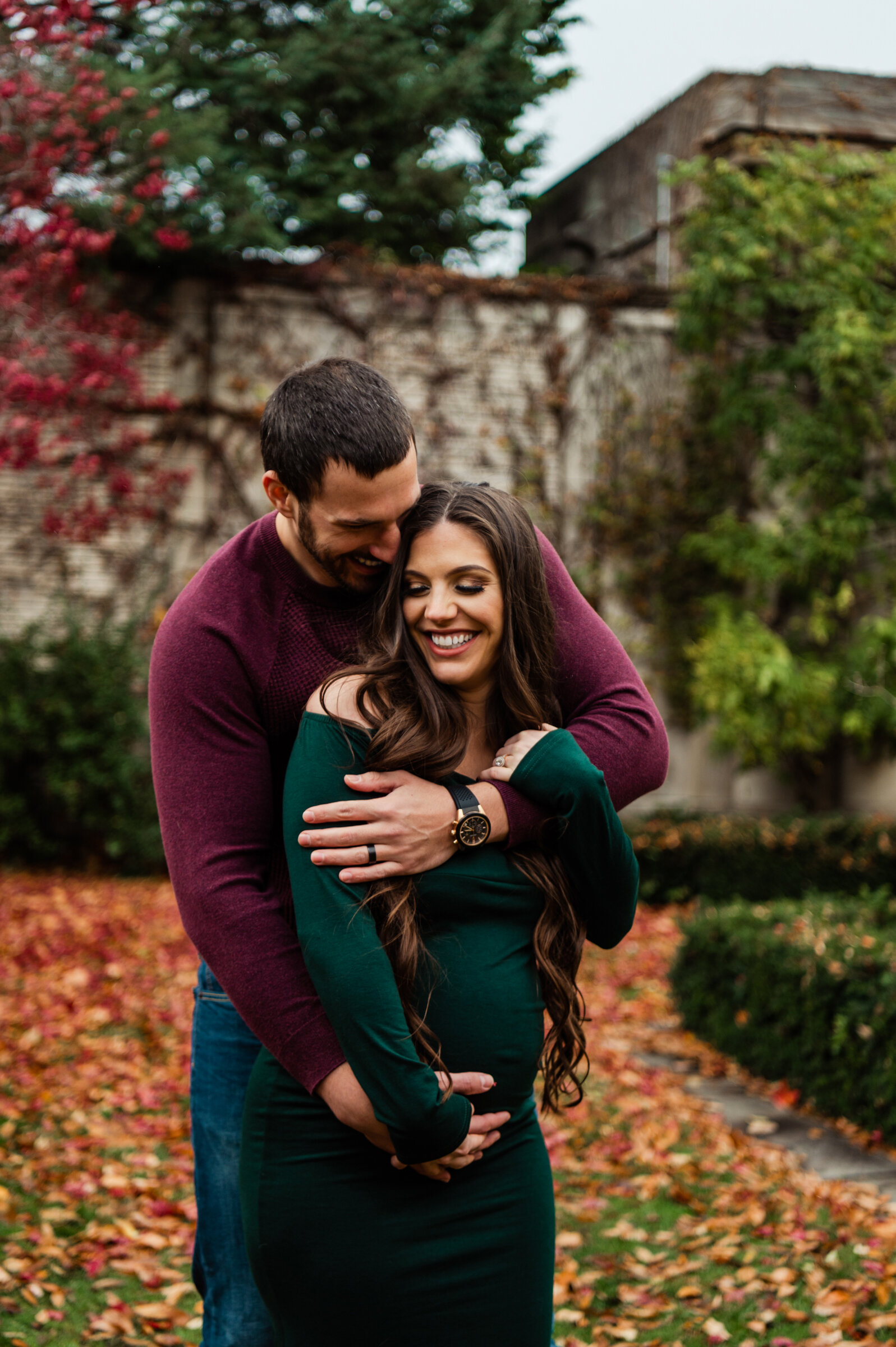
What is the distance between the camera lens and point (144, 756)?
32.3 ft

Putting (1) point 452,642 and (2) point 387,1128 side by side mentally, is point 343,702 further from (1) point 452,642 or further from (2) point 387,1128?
(2) point 387,1128

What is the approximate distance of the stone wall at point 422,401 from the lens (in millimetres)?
10117

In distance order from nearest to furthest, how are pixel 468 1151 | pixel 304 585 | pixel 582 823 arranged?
pixel 468 1151
pixel 582 823
pixel 304 585

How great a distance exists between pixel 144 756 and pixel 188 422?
2.85 meters

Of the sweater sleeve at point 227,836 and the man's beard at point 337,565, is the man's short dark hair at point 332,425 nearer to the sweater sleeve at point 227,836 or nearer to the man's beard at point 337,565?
the man's beard at point 337,565

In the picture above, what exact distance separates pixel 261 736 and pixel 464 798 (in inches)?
15.0

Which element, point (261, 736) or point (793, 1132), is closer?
point (261, 736)

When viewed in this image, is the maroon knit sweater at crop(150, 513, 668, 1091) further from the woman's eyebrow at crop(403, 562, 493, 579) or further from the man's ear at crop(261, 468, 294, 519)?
the woman's eyebrow at crop(403, 562, 493, 579)

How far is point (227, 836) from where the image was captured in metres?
1.97

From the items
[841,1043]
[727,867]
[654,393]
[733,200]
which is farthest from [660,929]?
[733,200]

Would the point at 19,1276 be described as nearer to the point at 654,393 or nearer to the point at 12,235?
the point at 12,235

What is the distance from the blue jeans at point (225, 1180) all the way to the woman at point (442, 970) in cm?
29

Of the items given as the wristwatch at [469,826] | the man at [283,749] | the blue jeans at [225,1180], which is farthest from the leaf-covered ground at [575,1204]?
the wristwatch at [469,826]

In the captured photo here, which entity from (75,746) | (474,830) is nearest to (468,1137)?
(474,830)
